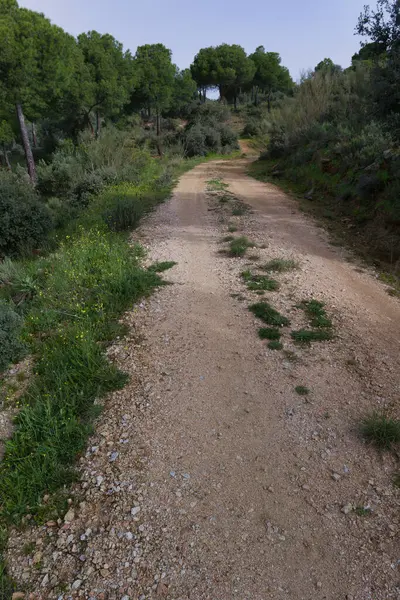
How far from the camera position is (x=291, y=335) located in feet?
17.3

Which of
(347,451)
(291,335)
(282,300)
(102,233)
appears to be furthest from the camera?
(102,233)

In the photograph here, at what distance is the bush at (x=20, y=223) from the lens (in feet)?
30.1

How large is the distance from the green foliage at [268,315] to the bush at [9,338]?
341cm

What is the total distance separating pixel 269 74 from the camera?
4800 centimetres

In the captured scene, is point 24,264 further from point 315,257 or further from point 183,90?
point 183,90

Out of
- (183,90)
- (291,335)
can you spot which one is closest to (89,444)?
(291,335)

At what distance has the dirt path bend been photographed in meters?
2.74

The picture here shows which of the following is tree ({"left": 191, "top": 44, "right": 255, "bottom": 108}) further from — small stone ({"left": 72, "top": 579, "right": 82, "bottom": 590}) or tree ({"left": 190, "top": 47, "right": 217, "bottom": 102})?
small stone ({"left": 72, "top": 579, "right": 82, "bottom": 590})

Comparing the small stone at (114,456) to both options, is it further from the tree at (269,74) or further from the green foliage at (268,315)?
the tree at (269,74)

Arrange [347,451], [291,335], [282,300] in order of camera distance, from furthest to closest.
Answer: [282,300] → [291,335] → [347,451]

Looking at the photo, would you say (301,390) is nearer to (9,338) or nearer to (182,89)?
(9,338)

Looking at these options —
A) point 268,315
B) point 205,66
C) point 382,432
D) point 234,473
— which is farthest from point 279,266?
point 205,66

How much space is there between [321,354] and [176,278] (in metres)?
3.21

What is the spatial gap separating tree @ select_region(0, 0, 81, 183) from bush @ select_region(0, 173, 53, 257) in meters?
7.53
